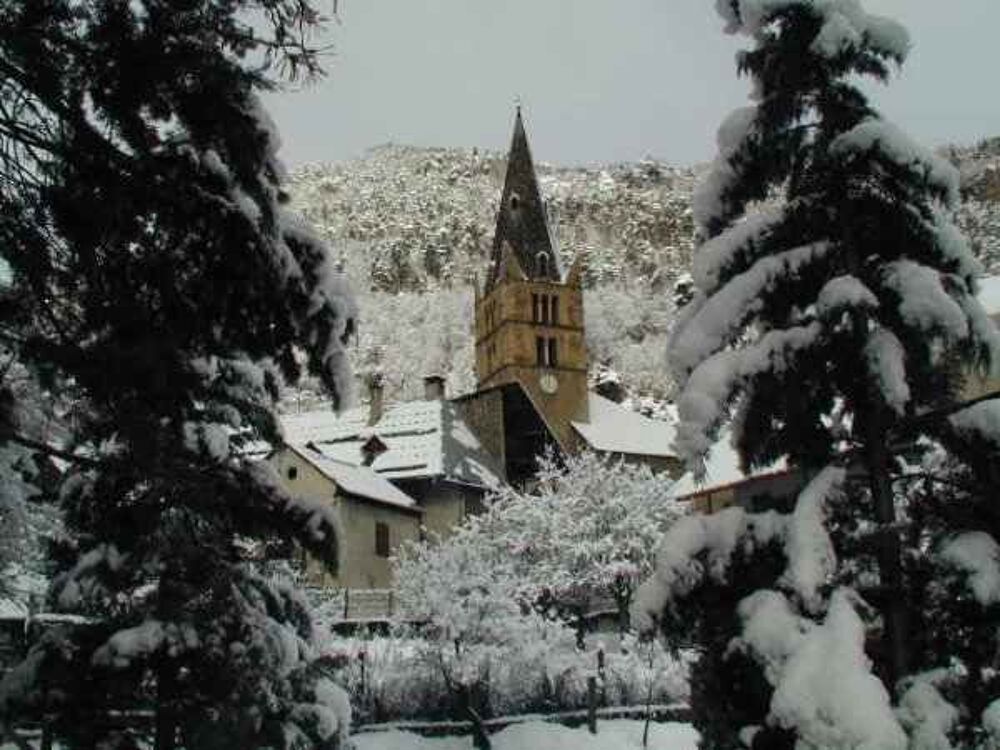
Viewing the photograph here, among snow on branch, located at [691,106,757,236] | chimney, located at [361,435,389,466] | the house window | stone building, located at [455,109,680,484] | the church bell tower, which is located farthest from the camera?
the church bell tower

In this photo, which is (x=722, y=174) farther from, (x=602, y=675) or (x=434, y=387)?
(x=434, y=387)

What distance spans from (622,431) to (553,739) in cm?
4015

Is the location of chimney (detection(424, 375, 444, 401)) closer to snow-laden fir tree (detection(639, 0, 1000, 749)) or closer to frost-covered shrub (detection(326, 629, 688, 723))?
frost-covered shrub (detection(326, 629, 688, 723))

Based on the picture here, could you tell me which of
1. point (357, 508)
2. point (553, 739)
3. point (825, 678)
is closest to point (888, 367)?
point (825, 678)

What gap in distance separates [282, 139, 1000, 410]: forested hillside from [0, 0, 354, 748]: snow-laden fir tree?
73322 mm

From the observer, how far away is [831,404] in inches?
303

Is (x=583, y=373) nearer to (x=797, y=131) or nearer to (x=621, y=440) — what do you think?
(x=621, y=440)

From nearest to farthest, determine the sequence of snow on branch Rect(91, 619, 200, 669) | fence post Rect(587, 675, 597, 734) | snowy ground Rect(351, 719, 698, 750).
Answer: snow on branch Rect(91, 619, 200, 669) → snowy ground Rect(351, 719, 698, 750) → fence post Rect(587, 675, 597, 734)

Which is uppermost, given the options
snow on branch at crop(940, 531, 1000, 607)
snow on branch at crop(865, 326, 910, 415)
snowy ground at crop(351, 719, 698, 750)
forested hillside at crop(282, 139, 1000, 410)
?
forested hillside at crop(282, 139, 1000, 410)

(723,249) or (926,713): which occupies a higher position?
(723,249)

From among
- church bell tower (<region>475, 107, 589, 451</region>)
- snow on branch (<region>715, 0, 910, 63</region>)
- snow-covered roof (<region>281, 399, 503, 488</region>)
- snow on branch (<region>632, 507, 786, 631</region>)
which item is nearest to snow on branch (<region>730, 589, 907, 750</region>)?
snow on branch (<region>632, 507, 786, 631</region>)

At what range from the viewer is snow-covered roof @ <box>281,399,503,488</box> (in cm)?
4538

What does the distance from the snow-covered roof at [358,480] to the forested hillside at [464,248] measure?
40668 millimetres

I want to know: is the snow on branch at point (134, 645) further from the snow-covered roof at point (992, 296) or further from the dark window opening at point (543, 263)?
the dark window opening at point (543, 263)
